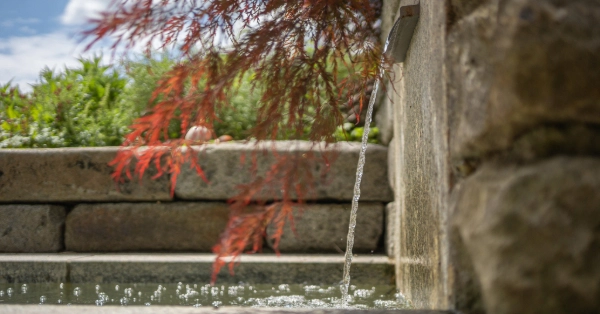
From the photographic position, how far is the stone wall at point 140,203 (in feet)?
11.5

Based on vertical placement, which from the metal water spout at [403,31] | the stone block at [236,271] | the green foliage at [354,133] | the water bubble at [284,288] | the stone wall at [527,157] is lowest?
the water bubble at [284,288]

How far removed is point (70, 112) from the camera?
14.0 feet

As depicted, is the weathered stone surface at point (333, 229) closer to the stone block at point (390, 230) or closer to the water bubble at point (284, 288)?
the stone block at point (390, 230)

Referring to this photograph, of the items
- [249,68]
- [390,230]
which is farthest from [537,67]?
[390,230]

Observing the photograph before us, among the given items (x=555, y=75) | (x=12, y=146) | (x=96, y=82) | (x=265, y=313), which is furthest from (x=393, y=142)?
(x=96, y=82)

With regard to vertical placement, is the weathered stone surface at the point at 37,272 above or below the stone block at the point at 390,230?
below

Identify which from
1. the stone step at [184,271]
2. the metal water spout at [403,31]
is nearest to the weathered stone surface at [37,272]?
the stone step at [184,271]

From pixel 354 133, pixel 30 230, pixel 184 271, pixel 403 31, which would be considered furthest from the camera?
pixel 354 133

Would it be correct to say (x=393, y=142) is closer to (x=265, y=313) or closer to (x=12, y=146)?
(x=265, y=313)

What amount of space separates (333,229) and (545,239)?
2533mm

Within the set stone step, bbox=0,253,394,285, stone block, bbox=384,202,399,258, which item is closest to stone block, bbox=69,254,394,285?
stone step, bbox=0,253,394,285

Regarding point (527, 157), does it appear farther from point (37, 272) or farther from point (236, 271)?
point (37, 272)

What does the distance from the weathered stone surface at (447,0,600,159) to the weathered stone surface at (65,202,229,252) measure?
8.72 feet

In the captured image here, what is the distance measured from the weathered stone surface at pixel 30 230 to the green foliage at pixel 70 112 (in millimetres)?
572
